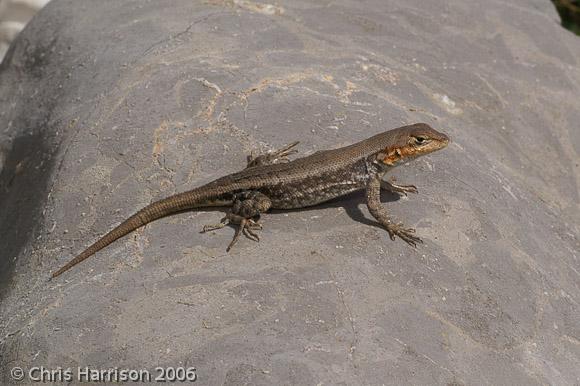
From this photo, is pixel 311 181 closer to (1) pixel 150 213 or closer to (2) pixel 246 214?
(2) pixel 246 214

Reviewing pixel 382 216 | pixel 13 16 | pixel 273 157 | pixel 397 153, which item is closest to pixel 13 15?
pixel 13 16

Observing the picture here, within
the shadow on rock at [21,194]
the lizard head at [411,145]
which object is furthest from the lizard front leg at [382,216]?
the shadow on rock at [21,194]

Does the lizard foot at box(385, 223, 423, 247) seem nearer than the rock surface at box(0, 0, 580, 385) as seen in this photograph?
No

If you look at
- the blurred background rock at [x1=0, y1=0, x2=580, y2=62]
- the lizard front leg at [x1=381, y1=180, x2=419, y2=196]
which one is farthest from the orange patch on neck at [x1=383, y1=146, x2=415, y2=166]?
the blurred background rock at [x1=0, y1=0, x2=580, y2=62]

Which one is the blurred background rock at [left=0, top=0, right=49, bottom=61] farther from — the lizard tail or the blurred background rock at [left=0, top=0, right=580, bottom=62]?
the lizard tail

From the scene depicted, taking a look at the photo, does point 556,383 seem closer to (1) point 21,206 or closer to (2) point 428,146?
(2) point 428,146

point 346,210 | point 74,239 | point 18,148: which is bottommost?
point 18,148

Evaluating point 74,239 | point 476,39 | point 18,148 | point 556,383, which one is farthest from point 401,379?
point 476,39
